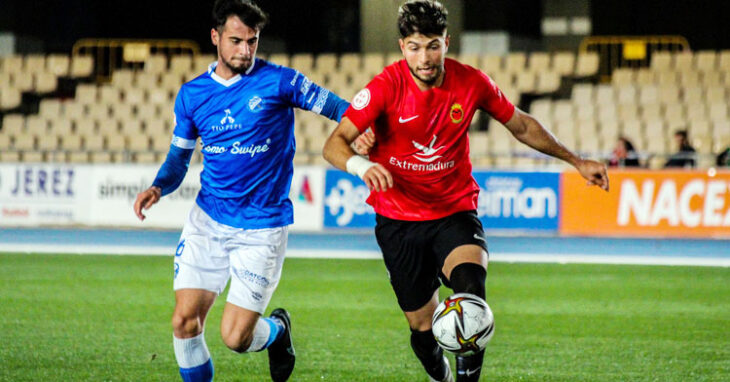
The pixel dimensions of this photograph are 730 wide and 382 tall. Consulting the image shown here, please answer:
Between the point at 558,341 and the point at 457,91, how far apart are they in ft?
10.7

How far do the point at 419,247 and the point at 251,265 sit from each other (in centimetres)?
105

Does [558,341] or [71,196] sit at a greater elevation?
[558,341]

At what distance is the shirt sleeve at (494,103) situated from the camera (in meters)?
5.68

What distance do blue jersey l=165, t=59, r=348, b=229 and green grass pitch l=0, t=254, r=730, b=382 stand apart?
4.63 ft

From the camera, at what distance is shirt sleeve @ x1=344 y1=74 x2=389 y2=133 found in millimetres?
5422

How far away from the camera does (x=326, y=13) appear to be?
29.1m

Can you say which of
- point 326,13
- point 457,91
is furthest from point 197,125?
point 326,13

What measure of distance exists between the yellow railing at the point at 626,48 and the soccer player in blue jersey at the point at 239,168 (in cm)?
2101

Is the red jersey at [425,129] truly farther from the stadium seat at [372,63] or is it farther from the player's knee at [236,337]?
the stadium seat at [372,63]

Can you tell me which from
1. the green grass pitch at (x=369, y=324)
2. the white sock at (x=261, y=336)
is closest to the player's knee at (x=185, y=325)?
the white sock at (x=261, y=336)

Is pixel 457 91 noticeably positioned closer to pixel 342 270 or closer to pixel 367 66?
pixel 342 270

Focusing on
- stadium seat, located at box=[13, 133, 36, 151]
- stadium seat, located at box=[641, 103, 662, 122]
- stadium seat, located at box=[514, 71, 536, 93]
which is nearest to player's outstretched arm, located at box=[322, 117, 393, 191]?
stadium seat, located at box=[641, 103, 662, 122]

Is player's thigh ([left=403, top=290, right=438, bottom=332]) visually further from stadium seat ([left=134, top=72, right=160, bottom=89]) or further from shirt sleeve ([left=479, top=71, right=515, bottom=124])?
stadium seat ([left=134, top=72, right=160, bottom=89])

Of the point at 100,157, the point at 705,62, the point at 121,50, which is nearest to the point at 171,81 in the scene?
the point at 100,157
